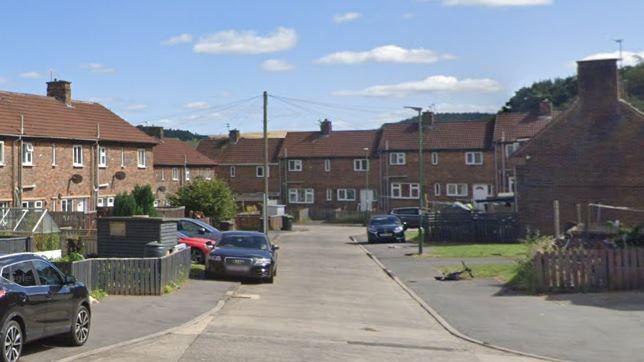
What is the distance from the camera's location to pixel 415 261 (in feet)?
102

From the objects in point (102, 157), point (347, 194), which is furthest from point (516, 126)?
point (102, 157)

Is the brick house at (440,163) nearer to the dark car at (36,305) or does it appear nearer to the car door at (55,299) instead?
the dark car at (36,305)

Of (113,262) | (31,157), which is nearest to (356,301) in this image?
(113,262)

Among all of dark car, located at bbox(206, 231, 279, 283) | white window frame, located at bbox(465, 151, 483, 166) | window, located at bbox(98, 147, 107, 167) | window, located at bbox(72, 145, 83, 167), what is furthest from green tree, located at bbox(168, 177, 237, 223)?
white window frame, located at bbox(465, 151, 483, 166)

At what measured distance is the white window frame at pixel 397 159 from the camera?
241 ft

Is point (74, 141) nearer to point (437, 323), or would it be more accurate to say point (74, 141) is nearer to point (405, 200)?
point (437, 323)

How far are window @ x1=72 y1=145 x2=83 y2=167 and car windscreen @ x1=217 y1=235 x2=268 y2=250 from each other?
19.2 m

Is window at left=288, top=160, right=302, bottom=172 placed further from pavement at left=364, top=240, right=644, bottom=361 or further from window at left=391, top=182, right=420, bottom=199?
pavement at left=364, top=240, right=644, bottom=361

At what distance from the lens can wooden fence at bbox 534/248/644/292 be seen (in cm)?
1959

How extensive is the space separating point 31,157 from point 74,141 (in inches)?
146

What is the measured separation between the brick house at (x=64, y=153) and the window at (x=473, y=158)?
3275 centimetres

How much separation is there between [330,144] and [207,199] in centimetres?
3535

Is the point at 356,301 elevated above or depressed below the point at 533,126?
below

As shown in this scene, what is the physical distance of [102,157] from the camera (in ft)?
141
